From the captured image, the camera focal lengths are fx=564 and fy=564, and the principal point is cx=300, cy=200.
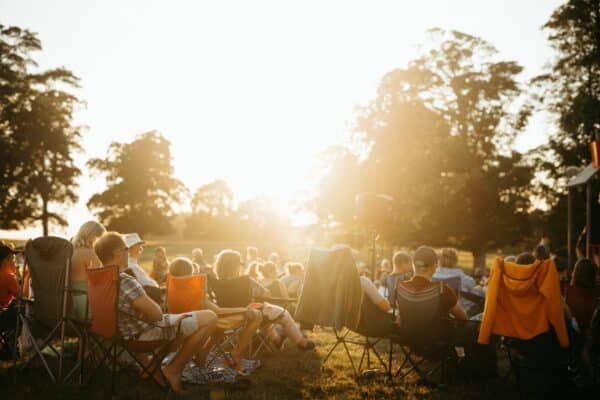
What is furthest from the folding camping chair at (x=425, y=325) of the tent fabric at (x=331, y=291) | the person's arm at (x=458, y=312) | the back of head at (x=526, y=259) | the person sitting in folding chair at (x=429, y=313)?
the back of head at (x=526, y=259)

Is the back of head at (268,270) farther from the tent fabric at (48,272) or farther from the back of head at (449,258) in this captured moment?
the tent fabric at (48,272)

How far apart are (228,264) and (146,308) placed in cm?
188

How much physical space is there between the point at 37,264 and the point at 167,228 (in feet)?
142

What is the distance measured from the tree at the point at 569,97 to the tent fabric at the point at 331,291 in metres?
20.7

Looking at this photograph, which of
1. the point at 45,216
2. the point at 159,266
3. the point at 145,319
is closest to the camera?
the point at 145,319

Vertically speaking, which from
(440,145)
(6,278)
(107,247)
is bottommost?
(6,278)

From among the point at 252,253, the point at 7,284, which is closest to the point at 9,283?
the point at 7,284

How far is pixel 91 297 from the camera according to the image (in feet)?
15.5

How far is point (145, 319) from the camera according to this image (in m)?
4.76

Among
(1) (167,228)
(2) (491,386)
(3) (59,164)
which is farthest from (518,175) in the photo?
(1) (167,228)

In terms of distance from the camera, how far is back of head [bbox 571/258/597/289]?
233 inches

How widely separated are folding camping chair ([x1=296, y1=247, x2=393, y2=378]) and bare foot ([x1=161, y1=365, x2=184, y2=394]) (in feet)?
4.98

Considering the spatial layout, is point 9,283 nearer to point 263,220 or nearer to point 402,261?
point 402,261

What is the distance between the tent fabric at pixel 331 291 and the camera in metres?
5.77
